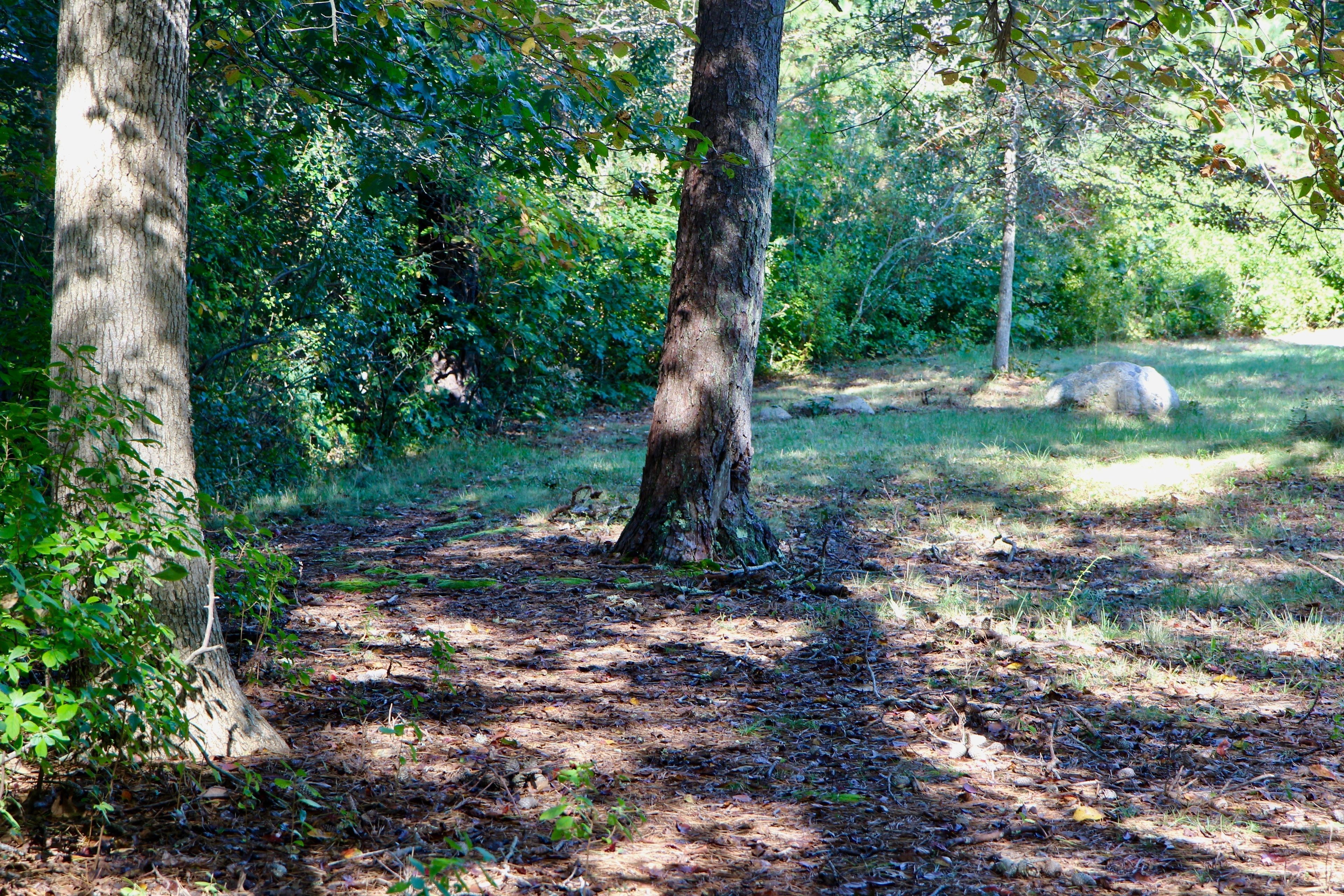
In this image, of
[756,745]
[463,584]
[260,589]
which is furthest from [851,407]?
[260,589]

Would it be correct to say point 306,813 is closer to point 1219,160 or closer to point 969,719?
→ point 969,719

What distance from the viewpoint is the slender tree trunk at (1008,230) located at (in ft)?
48.8

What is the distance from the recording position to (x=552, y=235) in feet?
20.7

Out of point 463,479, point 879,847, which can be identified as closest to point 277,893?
point 879,847

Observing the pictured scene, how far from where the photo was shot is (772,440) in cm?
1251

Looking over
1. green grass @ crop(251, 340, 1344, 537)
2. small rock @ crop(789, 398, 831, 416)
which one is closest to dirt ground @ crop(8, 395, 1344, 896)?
green grass @ crop(251, 340, 1344, 537)

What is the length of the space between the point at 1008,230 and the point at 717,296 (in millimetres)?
11614

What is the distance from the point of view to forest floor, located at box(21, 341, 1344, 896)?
2.79m

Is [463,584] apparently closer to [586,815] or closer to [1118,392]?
[586,815]

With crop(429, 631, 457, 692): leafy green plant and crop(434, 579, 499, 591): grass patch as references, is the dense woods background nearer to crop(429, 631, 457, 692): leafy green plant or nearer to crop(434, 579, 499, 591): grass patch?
crop(434, 579, 499, 591): grass patch

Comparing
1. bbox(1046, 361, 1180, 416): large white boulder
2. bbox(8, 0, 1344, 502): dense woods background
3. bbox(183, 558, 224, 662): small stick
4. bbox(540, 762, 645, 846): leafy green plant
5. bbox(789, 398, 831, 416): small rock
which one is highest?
bbox(8, 0, 1344, 502): dense woods background

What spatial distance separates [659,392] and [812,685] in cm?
260

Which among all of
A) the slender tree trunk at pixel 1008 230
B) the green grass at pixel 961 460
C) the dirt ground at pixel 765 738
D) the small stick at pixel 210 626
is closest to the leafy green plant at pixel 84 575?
the small stick at pixel 210 626

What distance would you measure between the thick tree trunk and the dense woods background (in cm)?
140
